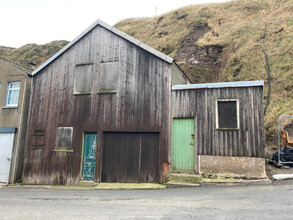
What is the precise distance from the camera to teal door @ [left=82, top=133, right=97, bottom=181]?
453 inches

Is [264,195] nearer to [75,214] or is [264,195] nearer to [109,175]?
[75,214]

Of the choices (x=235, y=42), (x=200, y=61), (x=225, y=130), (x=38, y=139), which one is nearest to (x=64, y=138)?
(x=38, y=139)

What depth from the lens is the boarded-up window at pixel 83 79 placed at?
12.3 meters

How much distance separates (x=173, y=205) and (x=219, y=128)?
4593 mm

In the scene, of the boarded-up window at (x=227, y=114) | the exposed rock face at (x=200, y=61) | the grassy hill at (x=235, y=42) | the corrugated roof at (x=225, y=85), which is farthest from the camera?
the exposed rock face at (x=200, y=61)

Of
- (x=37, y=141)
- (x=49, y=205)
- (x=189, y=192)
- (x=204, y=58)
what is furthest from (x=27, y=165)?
(x=204, y=58)

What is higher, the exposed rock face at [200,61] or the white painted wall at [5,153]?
the exposed rock face at [200,61]

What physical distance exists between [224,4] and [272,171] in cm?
3761

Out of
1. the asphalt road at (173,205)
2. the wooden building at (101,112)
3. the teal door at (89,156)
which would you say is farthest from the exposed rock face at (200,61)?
the asphalt road at (173,205)

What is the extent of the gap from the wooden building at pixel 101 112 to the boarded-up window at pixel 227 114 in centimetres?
230

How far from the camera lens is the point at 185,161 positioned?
33.7 feet

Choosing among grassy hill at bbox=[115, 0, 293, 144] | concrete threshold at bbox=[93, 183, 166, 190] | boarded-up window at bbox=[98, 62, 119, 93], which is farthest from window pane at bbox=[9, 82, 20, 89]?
grassy hill at bbox=[115, 0, 293, 144]

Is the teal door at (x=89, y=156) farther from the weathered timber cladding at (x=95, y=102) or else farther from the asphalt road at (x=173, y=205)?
the asphalt road at (x=173, y=205)

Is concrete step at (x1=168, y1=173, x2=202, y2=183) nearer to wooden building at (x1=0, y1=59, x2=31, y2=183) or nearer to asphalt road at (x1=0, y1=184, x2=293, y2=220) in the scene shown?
asphalt road at (x1=0, y1=184, x2=293, y2=220)
